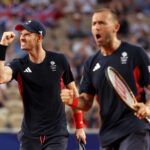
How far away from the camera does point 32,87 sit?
15.6 ft

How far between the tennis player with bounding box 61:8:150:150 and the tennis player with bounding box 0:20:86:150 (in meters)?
0.59

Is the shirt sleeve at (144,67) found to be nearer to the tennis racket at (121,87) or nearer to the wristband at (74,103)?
the tennis racket at (121,87)

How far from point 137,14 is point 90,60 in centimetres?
801

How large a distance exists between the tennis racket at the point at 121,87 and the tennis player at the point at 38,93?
1222 millimetres

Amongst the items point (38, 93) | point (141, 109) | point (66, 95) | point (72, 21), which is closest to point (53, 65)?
point (38, 93)

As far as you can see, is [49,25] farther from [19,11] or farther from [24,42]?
[24,42]

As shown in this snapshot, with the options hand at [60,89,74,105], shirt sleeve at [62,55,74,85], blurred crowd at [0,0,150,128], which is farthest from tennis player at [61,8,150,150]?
blurred crowd at [0,0,150,128]

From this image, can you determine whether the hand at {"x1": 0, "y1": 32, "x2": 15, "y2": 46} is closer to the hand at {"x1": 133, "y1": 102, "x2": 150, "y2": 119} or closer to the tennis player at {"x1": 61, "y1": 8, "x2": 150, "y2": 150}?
the tennis player at {"x1": 61, "y1": 8, "x2": 150, "y2": 150}

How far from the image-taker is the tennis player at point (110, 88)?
3.97 metres

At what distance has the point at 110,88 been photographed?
4.05 metres

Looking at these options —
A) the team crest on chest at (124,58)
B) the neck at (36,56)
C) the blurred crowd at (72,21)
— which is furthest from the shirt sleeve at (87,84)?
the blurred crowd at (72,21)

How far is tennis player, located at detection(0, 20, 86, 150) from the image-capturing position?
15.4ft

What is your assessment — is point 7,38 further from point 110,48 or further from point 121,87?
point 121,87

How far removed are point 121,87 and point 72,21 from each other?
8.43 meters
